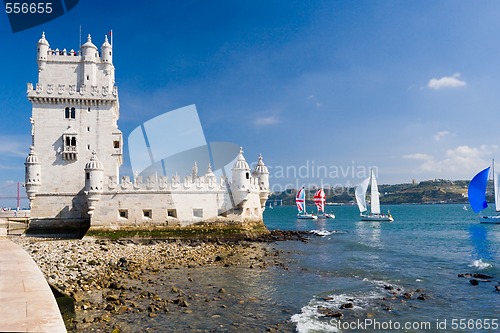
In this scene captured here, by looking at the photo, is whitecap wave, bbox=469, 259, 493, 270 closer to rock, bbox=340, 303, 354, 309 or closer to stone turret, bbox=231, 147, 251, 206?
rock, bbox=340, 303, 354, 309

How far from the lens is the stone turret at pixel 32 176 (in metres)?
34.4

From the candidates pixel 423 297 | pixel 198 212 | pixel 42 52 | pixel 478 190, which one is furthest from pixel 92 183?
pixel 478 190

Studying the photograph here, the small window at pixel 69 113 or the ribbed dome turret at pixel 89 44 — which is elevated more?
the ribbed dome turret at pixel 89 44

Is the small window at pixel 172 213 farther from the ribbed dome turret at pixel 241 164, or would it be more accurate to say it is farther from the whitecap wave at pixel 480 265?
the whitecap wave at pixel 480 265

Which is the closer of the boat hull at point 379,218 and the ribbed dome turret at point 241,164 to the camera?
the ribbed dome turret at point 241,164

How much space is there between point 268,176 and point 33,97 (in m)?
24.8

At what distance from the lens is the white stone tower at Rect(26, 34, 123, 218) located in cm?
3534

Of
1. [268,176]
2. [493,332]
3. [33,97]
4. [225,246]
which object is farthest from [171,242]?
[493,332]

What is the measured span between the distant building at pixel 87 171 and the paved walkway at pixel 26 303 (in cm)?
2162

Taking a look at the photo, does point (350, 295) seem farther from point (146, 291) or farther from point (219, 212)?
point (219, 212)

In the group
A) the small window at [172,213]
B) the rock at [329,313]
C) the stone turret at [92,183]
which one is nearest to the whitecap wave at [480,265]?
the rock at [329,313]

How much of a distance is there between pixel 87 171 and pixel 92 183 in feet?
3.82

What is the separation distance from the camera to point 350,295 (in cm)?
1817

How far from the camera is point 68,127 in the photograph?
118 ft
